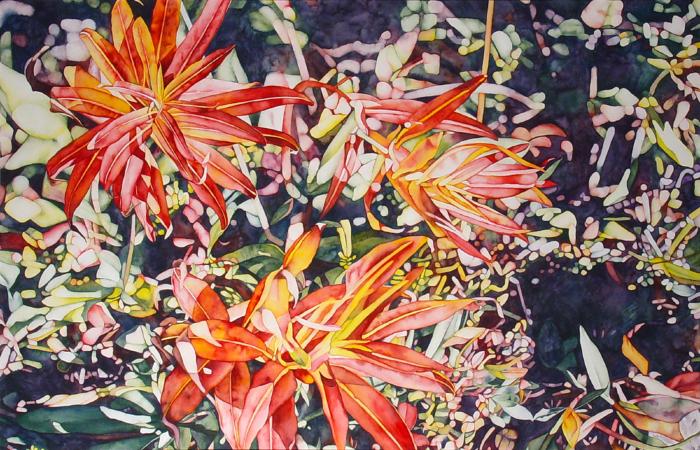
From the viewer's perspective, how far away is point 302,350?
100cm

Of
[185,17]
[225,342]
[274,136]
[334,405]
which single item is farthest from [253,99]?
[334,405]

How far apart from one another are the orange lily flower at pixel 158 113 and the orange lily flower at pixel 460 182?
0.22 m

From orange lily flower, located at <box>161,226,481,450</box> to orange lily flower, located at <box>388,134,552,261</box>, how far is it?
6 centimetres

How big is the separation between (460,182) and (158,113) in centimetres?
52

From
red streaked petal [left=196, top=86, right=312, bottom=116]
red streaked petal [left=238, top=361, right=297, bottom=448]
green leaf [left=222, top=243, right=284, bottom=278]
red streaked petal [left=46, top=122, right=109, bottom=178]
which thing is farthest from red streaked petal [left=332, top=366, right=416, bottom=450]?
red streaked petal [left=46, top=122, right=109, bottom=178]

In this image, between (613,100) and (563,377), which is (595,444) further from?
(613,100)

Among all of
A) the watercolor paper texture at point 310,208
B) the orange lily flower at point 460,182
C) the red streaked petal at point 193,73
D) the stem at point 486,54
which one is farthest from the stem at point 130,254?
the stem at point 486,54

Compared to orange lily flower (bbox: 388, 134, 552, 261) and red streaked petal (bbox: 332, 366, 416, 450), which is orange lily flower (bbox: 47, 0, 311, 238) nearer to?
orange lily flower (bbox: 388, 134, 552, 261)

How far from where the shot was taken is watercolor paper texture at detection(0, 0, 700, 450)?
99cm

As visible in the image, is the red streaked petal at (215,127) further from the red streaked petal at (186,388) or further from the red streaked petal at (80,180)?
the red streaked petal at (186,388)

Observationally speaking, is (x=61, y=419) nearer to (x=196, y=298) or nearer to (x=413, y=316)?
(x=196, y=298)

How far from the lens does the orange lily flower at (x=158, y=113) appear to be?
982 millimetres

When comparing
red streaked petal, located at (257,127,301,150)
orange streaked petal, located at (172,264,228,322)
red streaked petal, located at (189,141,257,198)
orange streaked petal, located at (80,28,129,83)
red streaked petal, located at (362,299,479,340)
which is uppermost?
orange streaked petal, located at (80,28,129,83)

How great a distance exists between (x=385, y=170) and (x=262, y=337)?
350 millimetres
